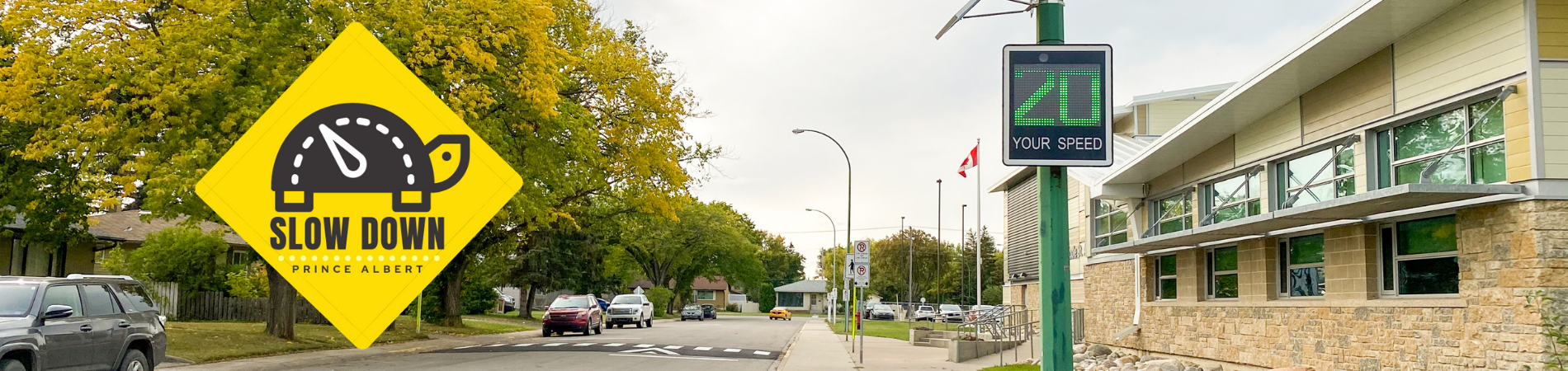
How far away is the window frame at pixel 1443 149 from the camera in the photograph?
11.8 metres

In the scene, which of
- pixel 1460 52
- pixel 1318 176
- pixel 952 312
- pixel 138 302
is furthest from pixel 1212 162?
pixel 952 312

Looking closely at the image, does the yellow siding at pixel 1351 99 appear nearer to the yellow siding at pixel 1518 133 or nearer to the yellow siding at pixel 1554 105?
the yellow siding at pixel 1518 133

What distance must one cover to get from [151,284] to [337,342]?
1226cm

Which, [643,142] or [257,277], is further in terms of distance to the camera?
[257,277]

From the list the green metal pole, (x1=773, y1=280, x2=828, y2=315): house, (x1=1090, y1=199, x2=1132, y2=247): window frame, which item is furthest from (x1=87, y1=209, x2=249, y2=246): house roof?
(x1=773, y1=280, x2=828, y2=315): house

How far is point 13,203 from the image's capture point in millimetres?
22500

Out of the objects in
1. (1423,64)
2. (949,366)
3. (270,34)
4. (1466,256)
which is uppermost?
(270,34)

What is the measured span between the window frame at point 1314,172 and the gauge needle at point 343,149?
11650 millimetres

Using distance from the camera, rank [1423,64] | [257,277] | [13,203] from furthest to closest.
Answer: [257,277] → [13,203] → [1423,64]

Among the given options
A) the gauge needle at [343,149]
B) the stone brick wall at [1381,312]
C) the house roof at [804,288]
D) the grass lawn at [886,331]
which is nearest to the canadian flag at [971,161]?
the grass lawn at [886,331]

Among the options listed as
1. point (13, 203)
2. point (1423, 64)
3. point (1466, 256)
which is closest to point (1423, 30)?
point (1423, 64)

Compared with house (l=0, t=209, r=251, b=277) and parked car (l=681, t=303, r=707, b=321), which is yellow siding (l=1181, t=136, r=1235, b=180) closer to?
house (l=0, t=209, r=251, b=277)

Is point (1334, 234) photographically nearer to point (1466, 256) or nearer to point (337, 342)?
point (1466, 256)

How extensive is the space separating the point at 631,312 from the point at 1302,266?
33.4 meters
